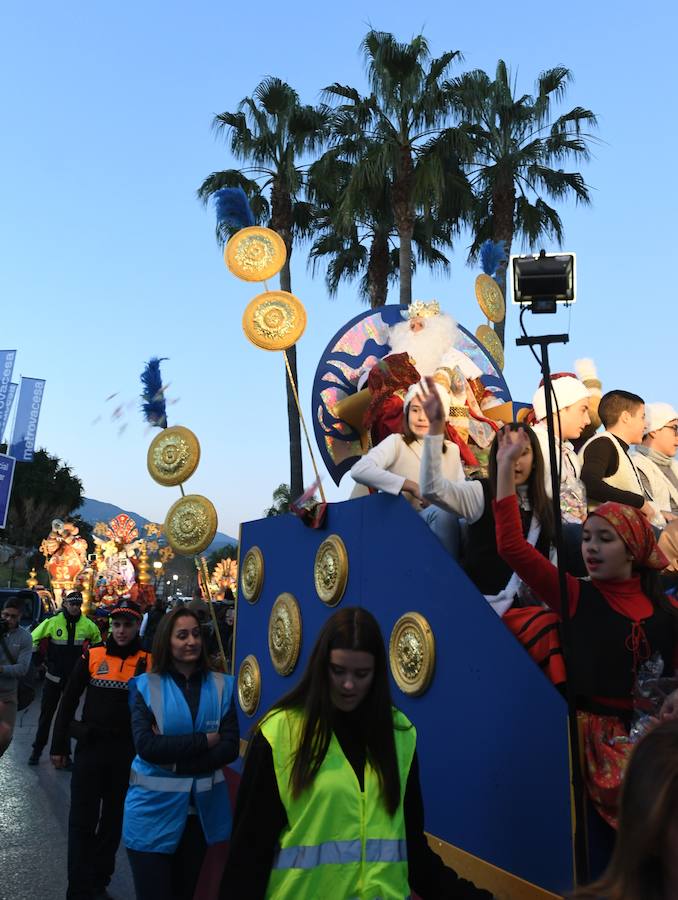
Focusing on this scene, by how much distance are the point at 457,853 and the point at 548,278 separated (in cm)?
220

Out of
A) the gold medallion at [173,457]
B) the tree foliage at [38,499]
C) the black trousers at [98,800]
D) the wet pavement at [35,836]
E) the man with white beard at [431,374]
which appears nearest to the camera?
the black trousers at [98,800]

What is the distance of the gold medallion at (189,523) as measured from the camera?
7.22 m

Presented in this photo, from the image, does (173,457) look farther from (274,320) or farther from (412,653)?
(412,653)

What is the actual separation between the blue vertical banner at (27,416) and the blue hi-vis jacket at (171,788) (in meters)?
35.6

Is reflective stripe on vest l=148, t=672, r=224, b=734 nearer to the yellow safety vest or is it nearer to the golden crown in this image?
the yellow safety vest

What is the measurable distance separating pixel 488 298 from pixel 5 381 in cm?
2940

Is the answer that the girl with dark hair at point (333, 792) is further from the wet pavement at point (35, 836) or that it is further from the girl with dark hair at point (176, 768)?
the wet pavement at point (35, 836)

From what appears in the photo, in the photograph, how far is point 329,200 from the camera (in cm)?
2128

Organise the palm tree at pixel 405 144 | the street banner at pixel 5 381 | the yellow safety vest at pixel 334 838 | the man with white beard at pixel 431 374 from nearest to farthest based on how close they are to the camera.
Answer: the yellow safety vest at pixel 334 838
the man with white beard at pixel 431 374
the palm tree at pixel 405 144
the street banner at pixel 5 381

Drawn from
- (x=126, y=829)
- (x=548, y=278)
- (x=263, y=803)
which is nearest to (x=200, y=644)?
(x=126, y=829)

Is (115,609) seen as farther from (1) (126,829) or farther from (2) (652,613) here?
(2) (652,613)

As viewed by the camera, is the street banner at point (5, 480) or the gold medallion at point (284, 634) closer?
the gold medallion at point (284, 634)

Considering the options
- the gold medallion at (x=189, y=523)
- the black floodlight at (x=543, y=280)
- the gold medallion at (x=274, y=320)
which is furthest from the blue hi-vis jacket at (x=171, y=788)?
the gold medallion at (x=189, y=523)

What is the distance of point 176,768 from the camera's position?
368 cm
